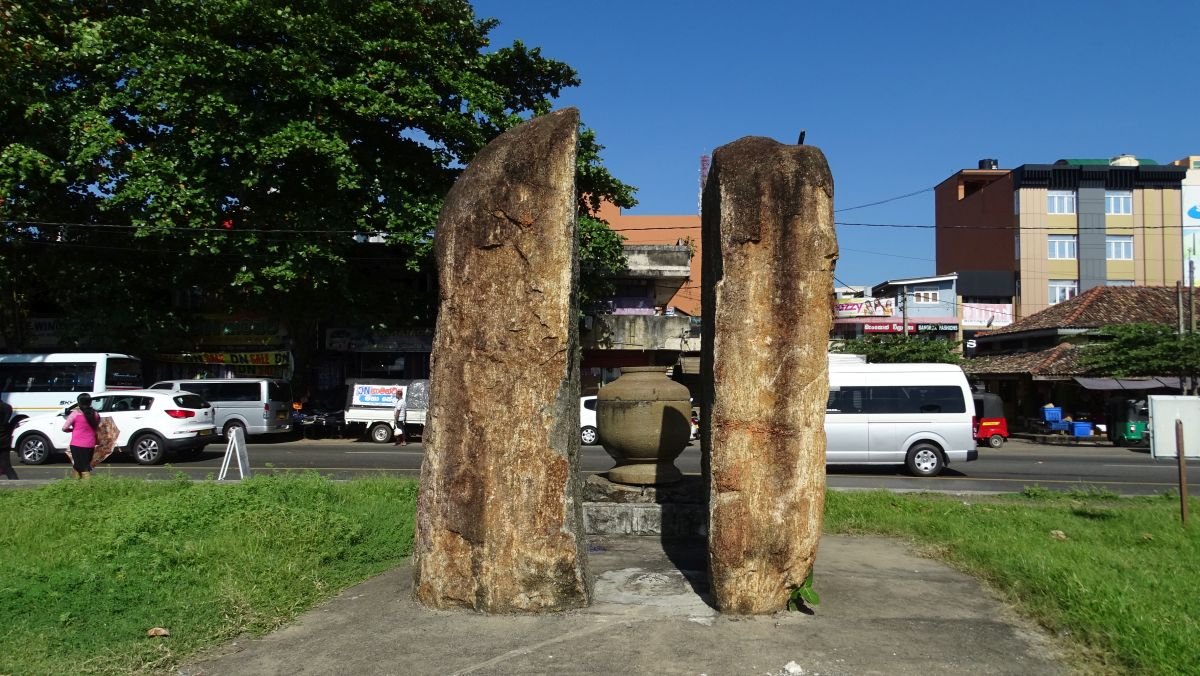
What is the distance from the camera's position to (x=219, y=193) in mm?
18547

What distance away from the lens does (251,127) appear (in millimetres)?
17812

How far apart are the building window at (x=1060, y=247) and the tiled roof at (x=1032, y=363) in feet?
37.5

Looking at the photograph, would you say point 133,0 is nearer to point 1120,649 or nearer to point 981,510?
point 981,510

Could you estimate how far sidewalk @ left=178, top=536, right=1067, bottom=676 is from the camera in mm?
4566

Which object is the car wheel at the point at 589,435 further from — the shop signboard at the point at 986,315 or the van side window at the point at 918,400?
the shop signboard at the point at 986,315

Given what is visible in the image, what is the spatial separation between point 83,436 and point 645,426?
347 inches

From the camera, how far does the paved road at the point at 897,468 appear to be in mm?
13969

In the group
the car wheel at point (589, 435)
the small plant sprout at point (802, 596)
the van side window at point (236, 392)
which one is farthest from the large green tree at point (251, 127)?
the small plant sprout at point (802, 596)

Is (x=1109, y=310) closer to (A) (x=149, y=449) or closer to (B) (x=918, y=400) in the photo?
(B) (x=918, y=400)

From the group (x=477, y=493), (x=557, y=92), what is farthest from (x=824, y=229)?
(x=557, y=92)

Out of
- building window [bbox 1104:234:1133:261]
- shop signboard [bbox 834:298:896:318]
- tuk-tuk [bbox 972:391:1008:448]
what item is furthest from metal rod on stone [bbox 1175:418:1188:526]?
building window [bbox 1104:234:1133:261]

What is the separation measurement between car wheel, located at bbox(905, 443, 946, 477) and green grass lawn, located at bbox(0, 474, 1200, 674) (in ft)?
15.2

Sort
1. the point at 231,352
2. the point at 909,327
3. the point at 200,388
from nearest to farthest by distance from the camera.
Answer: the point at 200,388, the point at 231,352, the point at 909,327

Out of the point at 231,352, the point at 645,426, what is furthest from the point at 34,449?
the point at 645,426
